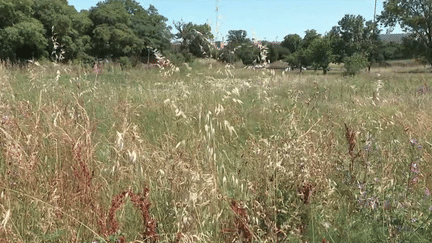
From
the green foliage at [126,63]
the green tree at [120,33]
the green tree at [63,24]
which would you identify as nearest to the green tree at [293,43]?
the green tree at [120,33]

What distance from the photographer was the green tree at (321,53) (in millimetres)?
52375

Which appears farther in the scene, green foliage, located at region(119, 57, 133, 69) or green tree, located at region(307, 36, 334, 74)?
green tree, located at region(307, 36, 334, 74)

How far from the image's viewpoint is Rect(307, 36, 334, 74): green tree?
52375 millimetres

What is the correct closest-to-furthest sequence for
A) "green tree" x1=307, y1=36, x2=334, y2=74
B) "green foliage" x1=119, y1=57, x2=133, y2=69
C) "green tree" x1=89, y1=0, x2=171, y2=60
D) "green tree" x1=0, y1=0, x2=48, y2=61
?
"green foliage" x1=119, y1=57, x2=133, y2=69
"green tree" x1=0, y1=0, x2=48, y2=61
"green tree" x1=89, y1=0, x2=171, y2=60
"green tree" x1=307, y1=36, x2=334, y2=74

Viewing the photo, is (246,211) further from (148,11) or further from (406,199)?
(148,11)

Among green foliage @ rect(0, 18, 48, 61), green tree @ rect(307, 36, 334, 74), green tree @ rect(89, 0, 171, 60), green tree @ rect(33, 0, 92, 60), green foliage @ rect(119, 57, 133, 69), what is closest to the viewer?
green foliage @ rect(119, 57, 133, 69)

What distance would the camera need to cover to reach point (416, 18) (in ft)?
126

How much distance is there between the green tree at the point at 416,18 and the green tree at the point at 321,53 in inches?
437

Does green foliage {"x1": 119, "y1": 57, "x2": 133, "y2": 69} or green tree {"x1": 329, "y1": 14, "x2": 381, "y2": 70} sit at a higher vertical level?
green tree {"x1": 329, "y1": 14, "x2": 381, "y2": 70}

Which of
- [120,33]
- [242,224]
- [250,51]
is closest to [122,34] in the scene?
[120,33]

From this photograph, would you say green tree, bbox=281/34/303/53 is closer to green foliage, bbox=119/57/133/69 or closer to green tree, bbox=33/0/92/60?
green foliage, bbox=119/57/133/69

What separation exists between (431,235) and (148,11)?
54590 mm

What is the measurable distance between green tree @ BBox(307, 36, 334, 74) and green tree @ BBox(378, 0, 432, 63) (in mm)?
11094

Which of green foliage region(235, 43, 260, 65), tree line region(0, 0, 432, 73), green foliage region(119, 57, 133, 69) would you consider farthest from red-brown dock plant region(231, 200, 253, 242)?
tree line region(0, 0, 432, 73)
